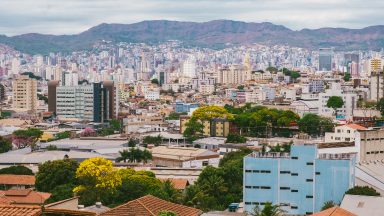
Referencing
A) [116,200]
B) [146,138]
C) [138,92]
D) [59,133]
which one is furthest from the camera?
[138,92]

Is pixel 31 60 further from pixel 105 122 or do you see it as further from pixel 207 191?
pixel 207 191

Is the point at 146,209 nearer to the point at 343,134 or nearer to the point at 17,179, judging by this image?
the point at 17,179

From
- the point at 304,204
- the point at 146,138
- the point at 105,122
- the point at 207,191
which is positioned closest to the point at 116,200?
the point at 207,191

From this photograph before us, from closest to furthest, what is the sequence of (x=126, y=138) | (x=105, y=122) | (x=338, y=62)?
(x=126, y=138), (x=105, y=122), (x=338, y=62)

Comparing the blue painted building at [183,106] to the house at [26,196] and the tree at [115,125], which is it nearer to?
the tree at [115,125]

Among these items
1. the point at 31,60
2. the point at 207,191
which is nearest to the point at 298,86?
the point at 207,191

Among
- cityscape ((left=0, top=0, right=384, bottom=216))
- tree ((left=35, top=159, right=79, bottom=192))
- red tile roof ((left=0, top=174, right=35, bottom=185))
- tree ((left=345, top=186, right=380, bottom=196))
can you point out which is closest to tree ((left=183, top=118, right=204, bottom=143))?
A: cityscape ((left=0, top=0, right=384, bottom=216))

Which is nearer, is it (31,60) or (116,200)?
(116,200)
